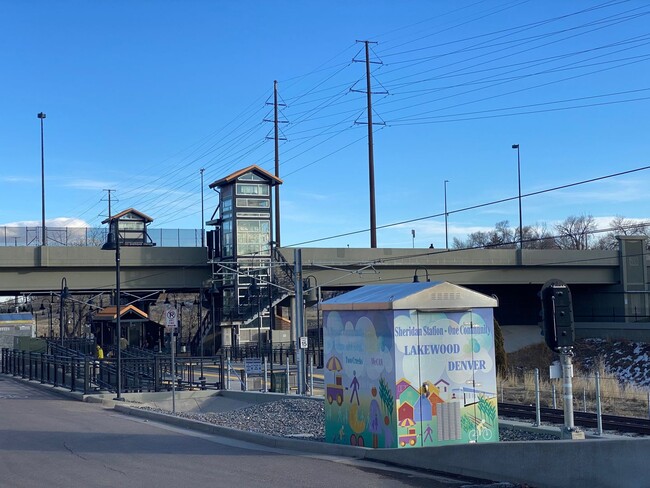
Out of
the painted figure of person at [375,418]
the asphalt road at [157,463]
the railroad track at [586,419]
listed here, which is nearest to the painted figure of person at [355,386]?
the painted figure of person at [375,418]

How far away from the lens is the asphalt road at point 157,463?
1108cm

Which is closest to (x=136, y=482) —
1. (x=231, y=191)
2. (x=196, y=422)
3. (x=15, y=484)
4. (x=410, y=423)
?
(x=15, y=484)

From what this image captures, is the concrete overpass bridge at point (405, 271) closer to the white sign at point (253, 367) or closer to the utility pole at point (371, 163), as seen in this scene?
the utility pole at point (371, 163)

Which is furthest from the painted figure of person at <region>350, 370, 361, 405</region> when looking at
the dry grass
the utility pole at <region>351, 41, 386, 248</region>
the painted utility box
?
the utility pole at <region>351, 41, 386, 248</region>

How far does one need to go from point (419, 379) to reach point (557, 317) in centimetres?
273

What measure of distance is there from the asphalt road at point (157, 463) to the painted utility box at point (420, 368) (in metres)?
1.03

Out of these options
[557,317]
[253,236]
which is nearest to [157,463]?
[557,317]

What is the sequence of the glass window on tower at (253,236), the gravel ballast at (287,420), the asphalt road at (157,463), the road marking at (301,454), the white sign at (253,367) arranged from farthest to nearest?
1. the glass window on tower at (253,236)
2. the white sign at (253,367)
3. the gravel ballast at (287,420)
4. the road marking at (301,454)
5. the asphalt road at (157,463)

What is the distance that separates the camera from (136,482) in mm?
11102

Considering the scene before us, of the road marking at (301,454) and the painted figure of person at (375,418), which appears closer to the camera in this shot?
the road marking at (301,454)

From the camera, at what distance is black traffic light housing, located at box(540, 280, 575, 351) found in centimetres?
1159

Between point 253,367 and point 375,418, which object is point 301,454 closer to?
point 375,418

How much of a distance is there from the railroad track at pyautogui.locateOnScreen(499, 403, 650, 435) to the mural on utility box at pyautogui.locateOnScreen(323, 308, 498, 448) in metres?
6.43

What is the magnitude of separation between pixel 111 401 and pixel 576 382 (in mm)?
18285
